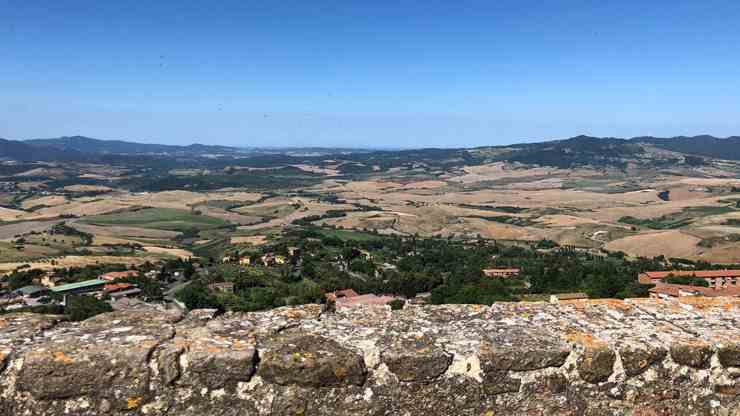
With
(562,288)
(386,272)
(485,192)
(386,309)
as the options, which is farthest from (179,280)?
(485,192)

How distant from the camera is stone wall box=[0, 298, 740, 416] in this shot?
3850 mm

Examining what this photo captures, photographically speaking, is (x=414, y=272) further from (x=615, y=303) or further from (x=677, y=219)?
(x=677, y=219)

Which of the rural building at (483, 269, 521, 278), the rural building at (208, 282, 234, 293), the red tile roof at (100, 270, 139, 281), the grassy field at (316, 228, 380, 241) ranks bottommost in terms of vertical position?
the grassy field at (316, 228, 380, 241)

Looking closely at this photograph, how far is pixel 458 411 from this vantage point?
4070mm

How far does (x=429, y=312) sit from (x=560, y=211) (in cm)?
14067

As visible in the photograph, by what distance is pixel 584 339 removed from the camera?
14.4ft

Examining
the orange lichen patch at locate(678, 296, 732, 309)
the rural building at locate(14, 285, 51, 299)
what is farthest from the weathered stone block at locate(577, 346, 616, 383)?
the rural building at locate(14, 285, 51, 299)

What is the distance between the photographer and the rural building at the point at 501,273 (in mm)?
64125

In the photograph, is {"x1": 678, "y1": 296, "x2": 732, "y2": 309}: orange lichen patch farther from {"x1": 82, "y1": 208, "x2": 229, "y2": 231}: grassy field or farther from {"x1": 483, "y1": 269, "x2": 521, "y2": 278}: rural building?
{"x1": 82, "y1": 208, "x2": 229, "y2": 231}: grassy field

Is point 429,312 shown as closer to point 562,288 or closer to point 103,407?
point 103,407

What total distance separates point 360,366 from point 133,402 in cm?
186

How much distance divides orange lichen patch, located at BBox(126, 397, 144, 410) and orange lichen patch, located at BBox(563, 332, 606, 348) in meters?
3.76

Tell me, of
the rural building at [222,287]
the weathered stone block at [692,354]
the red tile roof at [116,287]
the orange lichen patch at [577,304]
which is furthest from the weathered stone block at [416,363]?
the red tile roof at [116,287]

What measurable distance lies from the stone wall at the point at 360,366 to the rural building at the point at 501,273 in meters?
61.2
